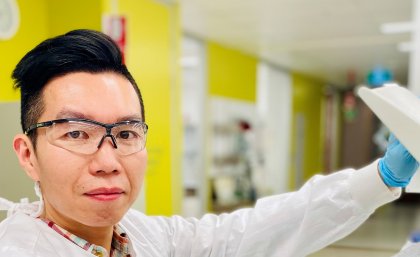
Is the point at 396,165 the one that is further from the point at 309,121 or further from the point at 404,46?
the point at 309,121

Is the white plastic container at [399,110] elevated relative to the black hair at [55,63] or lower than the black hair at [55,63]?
lower

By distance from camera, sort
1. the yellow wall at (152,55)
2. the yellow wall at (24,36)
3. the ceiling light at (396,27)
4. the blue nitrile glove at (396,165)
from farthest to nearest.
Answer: the ceiling light at (396,27), the yellow wall at (152,55), the yellow wall at (24,36), the blue nitrile glove at (396,165)

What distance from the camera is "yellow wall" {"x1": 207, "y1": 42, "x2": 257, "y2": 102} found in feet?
18.8

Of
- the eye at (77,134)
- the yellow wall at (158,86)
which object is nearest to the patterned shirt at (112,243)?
the eye at (77,134)

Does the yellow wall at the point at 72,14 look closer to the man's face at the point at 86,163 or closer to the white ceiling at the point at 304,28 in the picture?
the white ceiling at the point at 304,28

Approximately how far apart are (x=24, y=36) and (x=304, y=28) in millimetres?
3397

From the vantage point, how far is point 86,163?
2.72 feet

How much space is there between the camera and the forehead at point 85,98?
845 mm

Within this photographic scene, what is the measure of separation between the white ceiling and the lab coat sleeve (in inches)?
122

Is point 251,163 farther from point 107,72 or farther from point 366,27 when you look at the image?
point 107,72

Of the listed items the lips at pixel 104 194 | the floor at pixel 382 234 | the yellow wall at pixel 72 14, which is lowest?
the floor at pixel 382 234

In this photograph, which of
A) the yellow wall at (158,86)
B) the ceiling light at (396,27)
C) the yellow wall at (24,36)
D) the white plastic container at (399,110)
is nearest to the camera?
the white plastic container at (399,110)

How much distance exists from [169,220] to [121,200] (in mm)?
433

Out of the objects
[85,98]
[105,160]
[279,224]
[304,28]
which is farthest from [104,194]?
[304,28]
